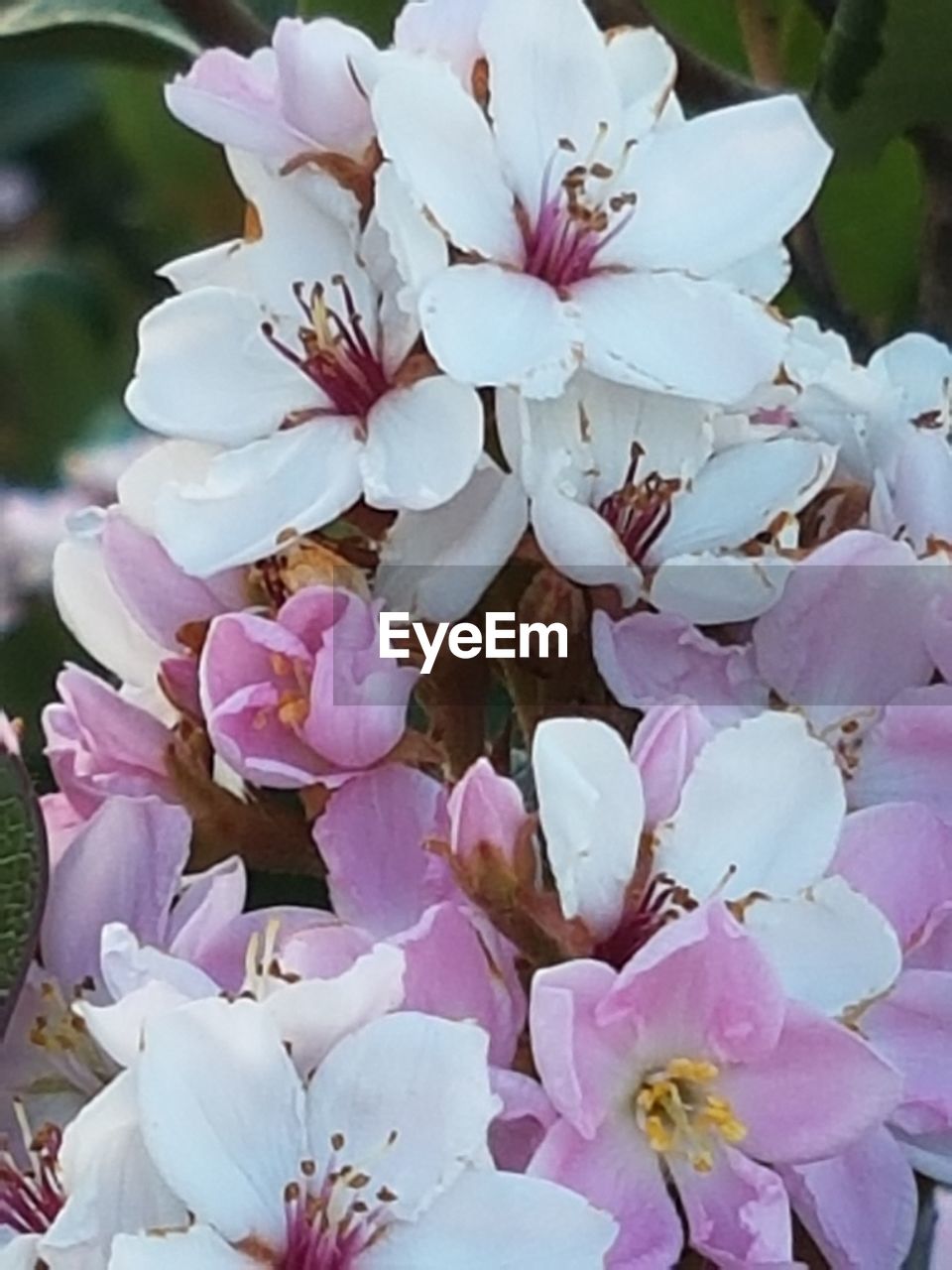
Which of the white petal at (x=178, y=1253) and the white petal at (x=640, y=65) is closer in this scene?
the white petal at (x=178, y=1253)

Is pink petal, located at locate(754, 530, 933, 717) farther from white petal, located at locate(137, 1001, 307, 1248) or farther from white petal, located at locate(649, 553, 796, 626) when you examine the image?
white petal, located at locate(137, 1001, 307, 1248)

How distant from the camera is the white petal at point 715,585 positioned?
0.54 metres

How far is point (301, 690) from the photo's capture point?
54 cm

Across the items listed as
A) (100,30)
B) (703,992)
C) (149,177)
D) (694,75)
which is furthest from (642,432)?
(149,177)

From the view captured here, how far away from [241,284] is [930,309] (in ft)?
0.91

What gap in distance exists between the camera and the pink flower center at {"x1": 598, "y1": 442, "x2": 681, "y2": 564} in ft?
1.78

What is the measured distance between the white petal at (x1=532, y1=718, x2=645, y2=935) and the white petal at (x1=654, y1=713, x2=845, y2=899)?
0.01 m

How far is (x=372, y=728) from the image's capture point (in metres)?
0.53

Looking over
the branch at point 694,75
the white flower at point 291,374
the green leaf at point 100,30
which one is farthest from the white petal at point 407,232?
the green leaf at point 100,30

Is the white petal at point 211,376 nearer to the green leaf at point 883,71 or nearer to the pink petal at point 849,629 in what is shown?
the pink petal at point 849,629

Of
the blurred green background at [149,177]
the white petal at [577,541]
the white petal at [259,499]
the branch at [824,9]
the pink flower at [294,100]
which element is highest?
the pink flower at [294,100]

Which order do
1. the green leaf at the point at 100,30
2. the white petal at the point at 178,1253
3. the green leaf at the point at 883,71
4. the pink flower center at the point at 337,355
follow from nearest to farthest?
the white petal at the point at 178,1253 < the pink flower center at the point at 337,355 < the green leaf at the point at 883,71 < the green leaf at the point at 100,30

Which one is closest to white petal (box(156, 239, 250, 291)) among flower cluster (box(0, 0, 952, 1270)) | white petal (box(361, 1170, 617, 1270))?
flower cluster (box(0, 0, 952, 1270))

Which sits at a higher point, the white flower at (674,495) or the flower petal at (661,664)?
the white flower at (674,495)
